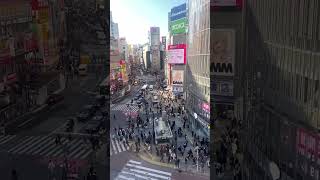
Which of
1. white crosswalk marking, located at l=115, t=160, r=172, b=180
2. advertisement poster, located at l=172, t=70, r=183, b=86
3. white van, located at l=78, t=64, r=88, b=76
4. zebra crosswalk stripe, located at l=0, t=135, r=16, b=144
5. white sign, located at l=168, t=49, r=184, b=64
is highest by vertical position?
white sign, located at l=168, t=49, r=184, b=64

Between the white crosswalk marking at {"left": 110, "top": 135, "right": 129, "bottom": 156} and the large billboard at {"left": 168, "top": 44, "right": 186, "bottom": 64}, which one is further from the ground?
the large billboard at {"left": 168, "top": 44, "right": 186, "bottom": 64}

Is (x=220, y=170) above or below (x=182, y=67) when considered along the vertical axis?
below

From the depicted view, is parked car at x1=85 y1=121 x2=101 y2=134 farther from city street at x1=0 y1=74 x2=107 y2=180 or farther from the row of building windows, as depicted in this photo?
the row of building windows

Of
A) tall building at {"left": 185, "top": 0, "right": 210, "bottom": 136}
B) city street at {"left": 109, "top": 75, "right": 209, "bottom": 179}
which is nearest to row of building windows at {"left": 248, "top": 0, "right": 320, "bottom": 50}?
tall building at {"left": 185, "top": 0, "right": 210, "bottom": 136}

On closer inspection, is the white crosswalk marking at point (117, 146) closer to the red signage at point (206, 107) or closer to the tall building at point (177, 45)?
the tall building at point (177, 45)

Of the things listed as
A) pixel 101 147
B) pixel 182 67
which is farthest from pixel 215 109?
pixel 101 147

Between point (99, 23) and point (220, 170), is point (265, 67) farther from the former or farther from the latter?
point (99, 23)
